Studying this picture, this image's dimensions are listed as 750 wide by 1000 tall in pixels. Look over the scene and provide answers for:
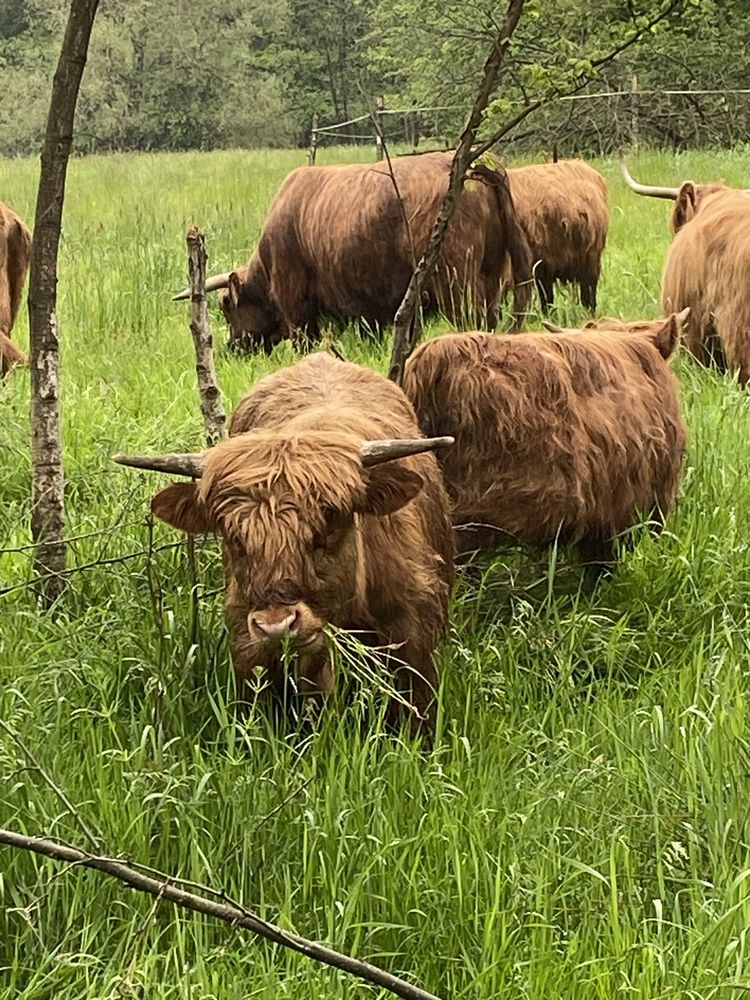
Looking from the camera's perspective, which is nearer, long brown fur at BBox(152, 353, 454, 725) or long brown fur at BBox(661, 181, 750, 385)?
long brown fur at BBox(152, 353, 454, 725)

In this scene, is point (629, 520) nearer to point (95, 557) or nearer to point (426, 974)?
point (95, 557)

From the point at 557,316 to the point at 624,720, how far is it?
601cm

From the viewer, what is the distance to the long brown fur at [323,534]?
9.41 feet

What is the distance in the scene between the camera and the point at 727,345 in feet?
21.9

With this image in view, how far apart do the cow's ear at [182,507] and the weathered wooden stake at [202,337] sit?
1.02 m

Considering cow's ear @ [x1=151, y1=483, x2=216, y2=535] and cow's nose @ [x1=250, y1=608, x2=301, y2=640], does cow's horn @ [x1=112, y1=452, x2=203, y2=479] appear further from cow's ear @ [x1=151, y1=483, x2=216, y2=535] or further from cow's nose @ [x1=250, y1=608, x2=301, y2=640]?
cow's nose @ [x1=250, y1=608, x2=301, y2=640]

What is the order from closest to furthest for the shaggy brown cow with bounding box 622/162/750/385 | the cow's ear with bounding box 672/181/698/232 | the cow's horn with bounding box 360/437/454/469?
the cow's horn with bounding box 360/437/454/469, the shaggy brown cow with bounding box 622/162/750/385, the cow's ear with bounding box 672/181/698/232

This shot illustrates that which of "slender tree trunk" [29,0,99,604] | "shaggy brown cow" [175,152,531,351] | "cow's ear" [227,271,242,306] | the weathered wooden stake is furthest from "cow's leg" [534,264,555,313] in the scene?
"slender tree trunk" [29,0,99,604]

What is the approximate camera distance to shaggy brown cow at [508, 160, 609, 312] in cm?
920

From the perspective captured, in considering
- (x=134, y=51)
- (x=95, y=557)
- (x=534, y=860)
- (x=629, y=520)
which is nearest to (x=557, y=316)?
(x=629, y=520)

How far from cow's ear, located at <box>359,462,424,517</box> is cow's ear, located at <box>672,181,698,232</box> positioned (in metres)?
5.61

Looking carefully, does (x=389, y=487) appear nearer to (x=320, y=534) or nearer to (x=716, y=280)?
(x=320, y=534)

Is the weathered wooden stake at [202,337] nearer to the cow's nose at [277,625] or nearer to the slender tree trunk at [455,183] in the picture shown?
the slender tree trunk at [455,183]

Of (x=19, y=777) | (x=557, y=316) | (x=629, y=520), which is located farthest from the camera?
(x=557, y=316)
